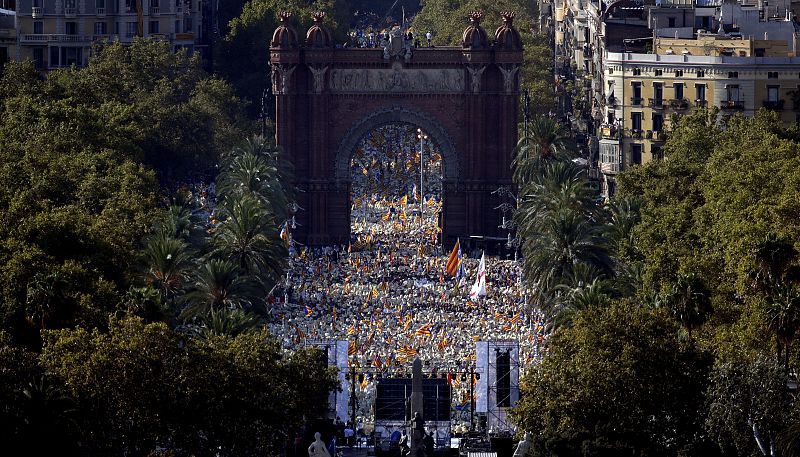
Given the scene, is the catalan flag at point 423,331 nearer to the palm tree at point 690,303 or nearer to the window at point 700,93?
the window at point 700,93

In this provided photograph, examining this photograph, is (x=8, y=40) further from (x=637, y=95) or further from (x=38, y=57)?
(x=637, y=95)

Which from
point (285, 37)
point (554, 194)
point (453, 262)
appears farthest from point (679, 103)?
point (285, 37)

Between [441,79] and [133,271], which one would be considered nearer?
[133,271]

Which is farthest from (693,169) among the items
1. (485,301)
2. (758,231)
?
(758,231)

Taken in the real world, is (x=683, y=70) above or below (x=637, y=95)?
above

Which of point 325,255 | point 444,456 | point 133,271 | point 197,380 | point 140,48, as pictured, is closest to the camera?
point 197,380

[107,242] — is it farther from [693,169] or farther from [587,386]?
[693,169]

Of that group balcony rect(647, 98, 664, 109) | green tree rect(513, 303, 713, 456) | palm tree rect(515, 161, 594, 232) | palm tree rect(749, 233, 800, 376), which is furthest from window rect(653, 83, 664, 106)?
green tree rect(513, 303, 713, 456)
